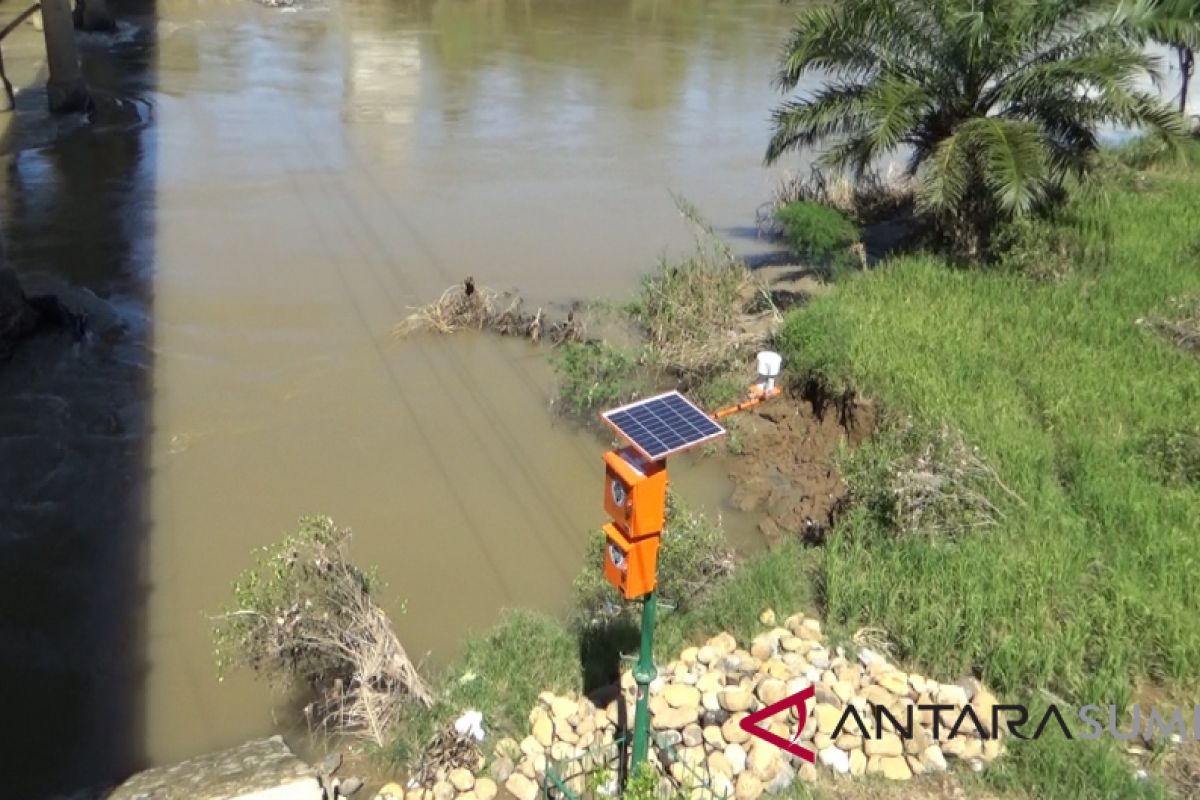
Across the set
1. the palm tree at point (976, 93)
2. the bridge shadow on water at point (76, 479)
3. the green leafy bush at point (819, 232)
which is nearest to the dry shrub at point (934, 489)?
the palm tree at point (976, 93)

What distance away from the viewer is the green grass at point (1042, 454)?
5.15 metres

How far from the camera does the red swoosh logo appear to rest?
15.1ft

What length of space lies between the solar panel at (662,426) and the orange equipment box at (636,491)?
0.19 ft

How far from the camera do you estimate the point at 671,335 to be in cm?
956

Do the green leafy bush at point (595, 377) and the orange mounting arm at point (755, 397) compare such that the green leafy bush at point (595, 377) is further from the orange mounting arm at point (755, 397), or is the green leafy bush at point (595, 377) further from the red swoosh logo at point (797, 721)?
the red swoosh logo at point (797, 721)

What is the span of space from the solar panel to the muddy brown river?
2568mm

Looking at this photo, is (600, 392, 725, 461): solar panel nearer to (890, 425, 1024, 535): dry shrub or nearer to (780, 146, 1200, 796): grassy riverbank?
(780, 146, 1200, 796): grassy riverbank

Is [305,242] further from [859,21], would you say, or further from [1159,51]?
[1159,51]

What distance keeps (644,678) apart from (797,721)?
92 cm

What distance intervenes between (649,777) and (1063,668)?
6.87 ft

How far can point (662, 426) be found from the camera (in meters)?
4.16

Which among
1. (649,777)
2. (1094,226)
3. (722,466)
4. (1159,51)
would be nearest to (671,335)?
(722,466)

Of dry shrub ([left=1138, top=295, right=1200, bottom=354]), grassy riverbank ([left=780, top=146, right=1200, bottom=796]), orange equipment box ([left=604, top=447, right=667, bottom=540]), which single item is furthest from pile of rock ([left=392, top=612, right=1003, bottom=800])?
dry shrub ([left=1138, top=295, right=1200, bottom=354])

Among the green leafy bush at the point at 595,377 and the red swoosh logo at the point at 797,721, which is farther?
the green leafy bush at the point at 595,377
